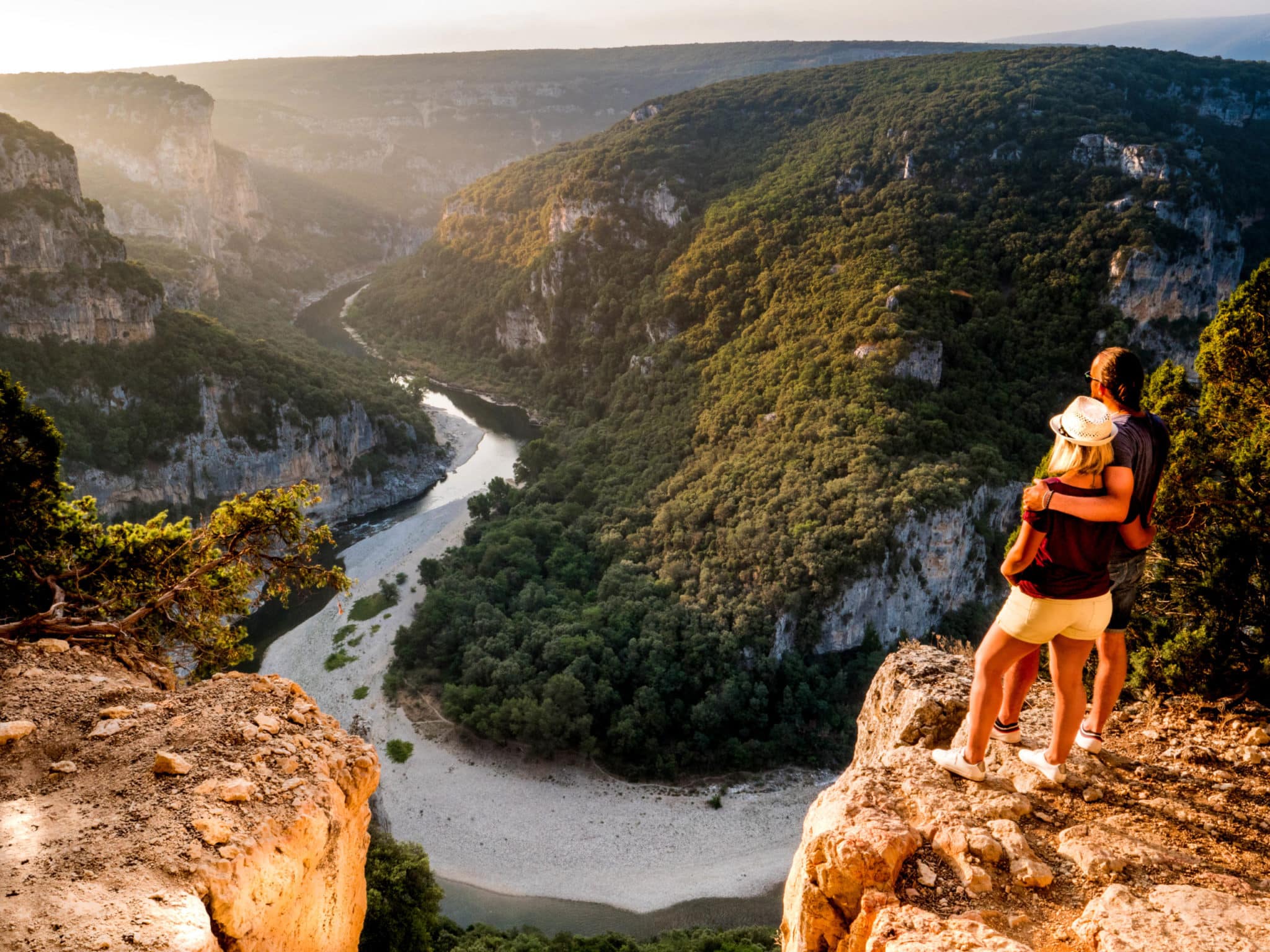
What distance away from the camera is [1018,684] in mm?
6027

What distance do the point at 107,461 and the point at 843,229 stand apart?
171 ft

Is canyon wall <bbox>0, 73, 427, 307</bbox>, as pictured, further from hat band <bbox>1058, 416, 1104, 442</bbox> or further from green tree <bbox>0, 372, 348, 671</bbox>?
hat band <bbox>1058, 416, 1104, 442</bbox>

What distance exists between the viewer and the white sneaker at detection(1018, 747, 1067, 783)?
5.95 metres

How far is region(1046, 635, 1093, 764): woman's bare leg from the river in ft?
71.3

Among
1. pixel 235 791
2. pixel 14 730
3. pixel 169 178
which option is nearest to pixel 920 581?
pixel 235 791

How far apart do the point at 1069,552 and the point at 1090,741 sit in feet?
7.55

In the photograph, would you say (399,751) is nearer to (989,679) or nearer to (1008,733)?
(1008,733)

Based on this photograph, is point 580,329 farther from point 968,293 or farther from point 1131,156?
point 1131,156

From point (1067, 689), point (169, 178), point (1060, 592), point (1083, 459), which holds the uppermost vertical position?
point (169, 178)

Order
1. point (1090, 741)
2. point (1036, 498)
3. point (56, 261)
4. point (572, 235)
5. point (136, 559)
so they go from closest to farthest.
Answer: point (1036, 498) → point (1090, 741) → point (136, 559) → point (56, 261) → point (572, 235)

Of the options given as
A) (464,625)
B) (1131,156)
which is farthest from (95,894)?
(1131,156)

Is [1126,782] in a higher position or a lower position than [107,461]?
higher

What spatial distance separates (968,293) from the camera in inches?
1843

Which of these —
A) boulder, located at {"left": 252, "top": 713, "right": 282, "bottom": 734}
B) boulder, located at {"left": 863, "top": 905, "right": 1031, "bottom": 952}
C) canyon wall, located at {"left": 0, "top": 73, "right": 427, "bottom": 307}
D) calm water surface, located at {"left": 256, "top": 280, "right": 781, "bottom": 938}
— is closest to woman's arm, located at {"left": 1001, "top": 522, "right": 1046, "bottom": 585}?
boulder, located at {"left": 863, "top": 905, "right": 1031, "bottom": 952}
